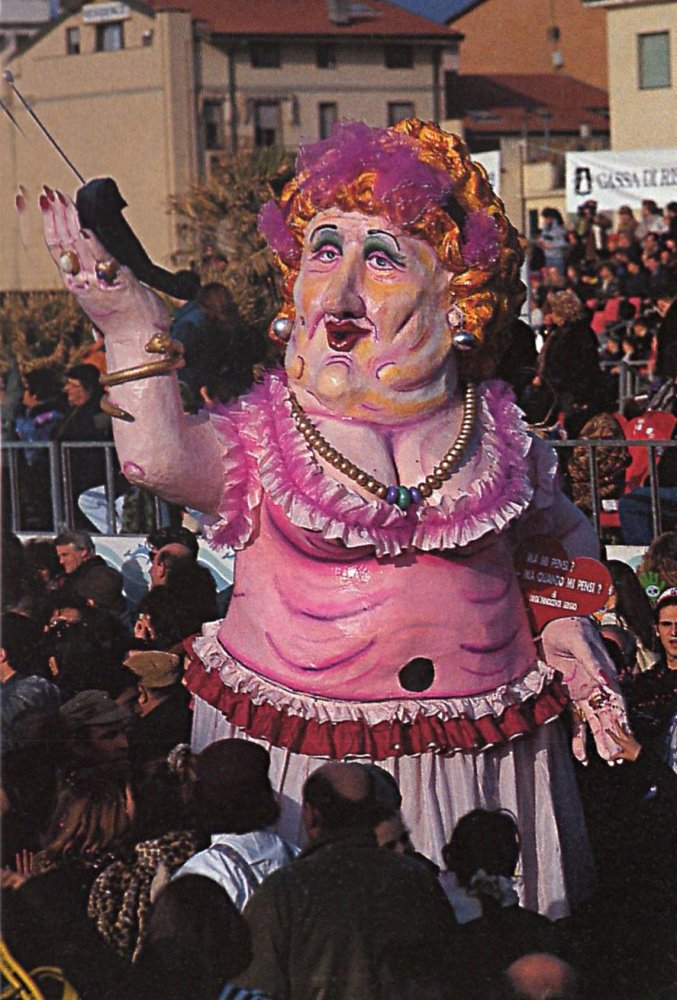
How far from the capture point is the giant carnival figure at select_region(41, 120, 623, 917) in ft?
10.6

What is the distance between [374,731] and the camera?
3.22 metres

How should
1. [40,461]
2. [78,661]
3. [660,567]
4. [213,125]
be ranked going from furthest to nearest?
[40,461] < [213,125] < [660,567] < [78,661]

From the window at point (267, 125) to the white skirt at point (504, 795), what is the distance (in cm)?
212

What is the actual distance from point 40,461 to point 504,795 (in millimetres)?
3193

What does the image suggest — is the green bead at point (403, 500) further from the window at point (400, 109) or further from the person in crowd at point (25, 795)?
the window at point (400, 109)

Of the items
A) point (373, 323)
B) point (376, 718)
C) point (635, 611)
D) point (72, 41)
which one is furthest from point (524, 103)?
point (376, 718)

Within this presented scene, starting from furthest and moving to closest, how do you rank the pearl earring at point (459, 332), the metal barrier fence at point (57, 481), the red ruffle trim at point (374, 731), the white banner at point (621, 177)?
the white banner at point (621, 177) → the metal barrier fence at point (57, 481) → the pearl earring at point (459, 332) → the red ruffle trim at point (374, 731)

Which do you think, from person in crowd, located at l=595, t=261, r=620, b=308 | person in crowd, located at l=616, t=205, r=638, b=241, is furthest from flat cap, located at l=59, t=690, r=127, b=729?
person in crowd, located at l=595, t=261, r=620, b=308

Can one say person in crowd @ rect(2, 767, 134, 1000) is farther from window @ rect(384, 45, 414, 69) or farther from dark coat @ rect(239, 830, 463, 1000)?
window @ rect(384, 45, 414, 69)

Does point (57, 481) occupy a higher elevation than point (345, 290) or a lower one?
lower

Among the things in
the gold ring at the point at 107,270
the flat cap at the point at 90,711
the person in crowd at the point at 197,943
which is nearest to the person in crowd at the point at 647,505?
the flat cap at the point at 90,711

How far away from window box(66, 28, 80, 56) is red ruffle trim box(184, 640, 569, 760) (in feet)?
4.75

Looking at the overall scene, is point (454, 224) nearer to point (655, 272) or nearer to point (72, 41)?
point (72, 41)

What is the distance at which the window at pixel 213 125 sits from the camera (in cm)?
497
